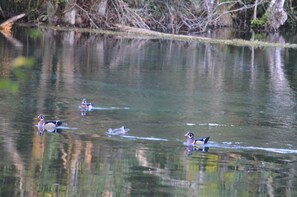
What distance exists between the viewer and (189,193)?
998 cm

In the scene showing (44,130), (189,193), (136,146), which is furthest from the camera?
(44,130)

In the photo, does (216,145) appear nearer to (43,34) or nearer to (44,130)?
(44,130)

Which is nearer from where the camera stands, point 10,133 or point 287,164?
point 287,164

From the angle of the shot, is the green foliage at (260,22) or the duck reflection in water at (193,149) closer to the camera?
the duck reflection in water at (193,149)

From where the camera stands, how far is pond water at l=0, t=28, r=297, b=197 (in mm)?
10455

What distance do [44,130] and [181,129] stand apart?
2596 millimetres

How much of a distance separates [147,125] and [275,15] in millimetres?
35931

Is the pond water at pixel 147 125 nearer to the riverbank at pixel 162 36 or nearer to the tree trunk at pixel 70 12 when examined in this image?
the riverbank at pixel 162 36

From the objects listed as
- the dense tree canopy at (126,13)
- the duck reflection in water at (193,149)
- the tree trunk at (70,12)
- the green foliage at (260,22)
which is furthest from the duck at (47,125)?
the green foliage at (260,22)

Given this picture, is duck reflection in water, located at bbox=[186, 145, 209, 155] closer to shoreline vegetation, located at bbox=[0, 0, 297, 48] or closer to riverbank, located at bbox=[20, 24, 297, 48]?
riverbank, located at bbox=[20, 24, 297, 48]

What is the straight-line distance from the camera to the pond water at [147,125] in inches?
412

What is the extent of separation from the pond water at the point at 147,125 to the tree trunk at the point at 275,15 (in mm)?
19242

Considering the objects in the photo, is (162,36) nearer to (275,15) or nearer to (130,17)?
(130,17)

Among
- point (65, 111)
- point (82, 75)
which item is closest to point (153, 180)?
point (65, 111)
